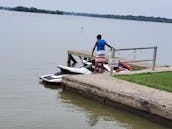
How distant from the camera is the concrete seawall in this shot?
1394 cm

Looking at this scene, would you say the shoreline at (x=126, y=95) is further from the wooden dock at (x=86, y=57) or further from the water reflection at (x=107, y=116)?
the wooden dock at (x=86, y=57)

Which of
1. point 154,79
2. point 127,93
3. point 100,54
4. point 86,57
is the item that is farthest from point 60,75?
point 86,57

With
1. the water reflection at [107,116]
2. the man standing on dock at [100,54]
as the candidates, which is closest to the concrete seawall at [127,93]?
the water reflection at [107,116]

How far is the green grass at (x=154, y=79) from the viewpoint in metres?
16.2

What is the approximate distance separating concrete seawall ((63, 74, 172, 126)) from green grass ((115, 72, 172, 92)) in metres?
0.37

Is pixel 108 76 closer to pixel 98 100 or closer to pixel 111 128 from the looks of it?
pixel 98 100

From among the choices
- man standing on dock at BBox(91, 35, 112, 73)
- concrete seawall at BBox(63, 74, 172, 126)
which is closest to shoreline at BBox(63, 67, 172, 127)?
concrete seawall at BBox(63, 74, 172, 126)

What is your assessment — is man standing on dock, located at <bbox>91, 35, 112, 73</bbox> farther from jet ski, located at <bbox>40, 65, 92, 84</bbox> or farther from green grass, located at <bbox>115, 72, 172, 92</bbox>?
green grass, located at <bbox>115, 72, 172, 92</bbox>

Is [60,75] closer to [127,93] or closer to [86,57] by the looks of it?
[127,93]

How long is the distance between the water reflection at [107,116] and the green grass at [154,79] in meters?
1.60

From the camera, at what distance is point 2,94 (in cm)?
1841

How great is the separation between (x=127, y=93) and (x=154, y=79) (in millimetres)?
2434

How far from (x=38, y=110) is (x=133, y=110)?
3093mm

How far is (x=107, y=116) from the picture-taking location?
15273mm
